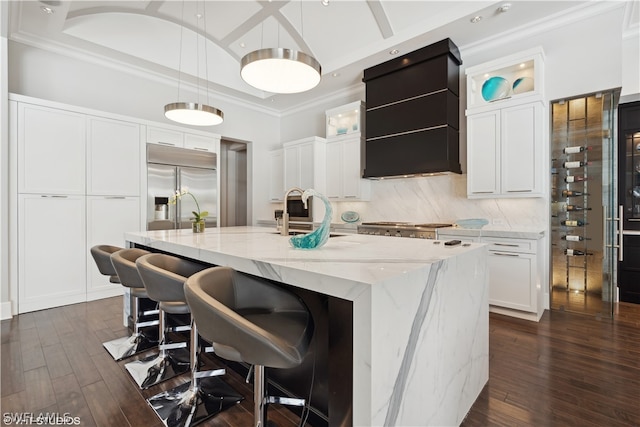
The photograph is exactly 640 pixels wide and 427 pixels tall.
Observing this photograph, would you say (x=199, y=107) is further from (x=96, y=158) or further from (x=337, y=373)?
(x=337, y=373)

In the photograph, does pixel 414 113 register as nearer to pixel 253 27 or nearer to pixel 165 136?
pixel 253 27

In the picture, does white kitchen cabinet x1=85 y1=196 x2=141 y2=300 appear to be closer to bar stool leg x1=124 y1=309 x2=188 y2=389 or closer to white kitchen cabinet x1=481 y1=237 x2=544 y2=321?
bar stool leg x1=124 y1=309 x2=188 y2=389

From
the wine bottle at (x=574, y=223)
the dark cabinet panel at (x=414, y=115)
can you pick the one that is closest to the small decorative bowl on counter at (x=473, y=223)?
the wine bottle at (x=574, y=223)

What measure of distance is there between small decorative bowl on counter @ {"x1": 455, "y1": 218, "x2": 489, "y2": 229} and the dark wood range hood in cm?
67

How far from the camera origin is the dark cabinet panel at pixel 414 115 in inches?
152

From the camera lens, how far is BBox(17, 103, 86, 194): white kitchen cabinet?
3.31 m

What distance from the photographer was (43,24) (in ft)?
11.1

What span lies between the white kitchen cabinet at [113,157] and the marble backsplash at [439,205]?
11.4 feet

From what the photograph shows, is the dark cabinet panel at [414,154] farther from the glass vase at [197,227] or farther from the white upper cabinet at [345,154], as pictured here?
the glass vase at [197,227]

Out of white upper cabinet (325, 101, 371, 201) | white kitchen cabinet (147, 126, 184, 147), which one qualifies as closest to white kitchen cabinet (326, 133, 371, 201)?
white upper cabinet (325, 101, 371, 201)

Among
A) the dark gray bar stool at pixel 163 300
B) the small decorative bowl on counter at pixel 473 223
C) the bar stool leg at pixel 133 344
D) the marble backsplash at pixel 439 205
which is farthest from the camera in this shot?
the small decorative bowl on counter at pixel 473 223

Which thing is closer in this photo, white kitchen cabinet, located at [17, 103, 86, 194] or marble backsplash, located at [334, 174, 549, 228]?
white kitchen cabinet, located at [17, 103, 86, 194]

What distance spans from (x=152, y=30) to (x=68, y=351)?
417cm

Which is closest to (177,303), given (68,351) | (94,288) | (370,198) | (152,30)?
(68,351)
